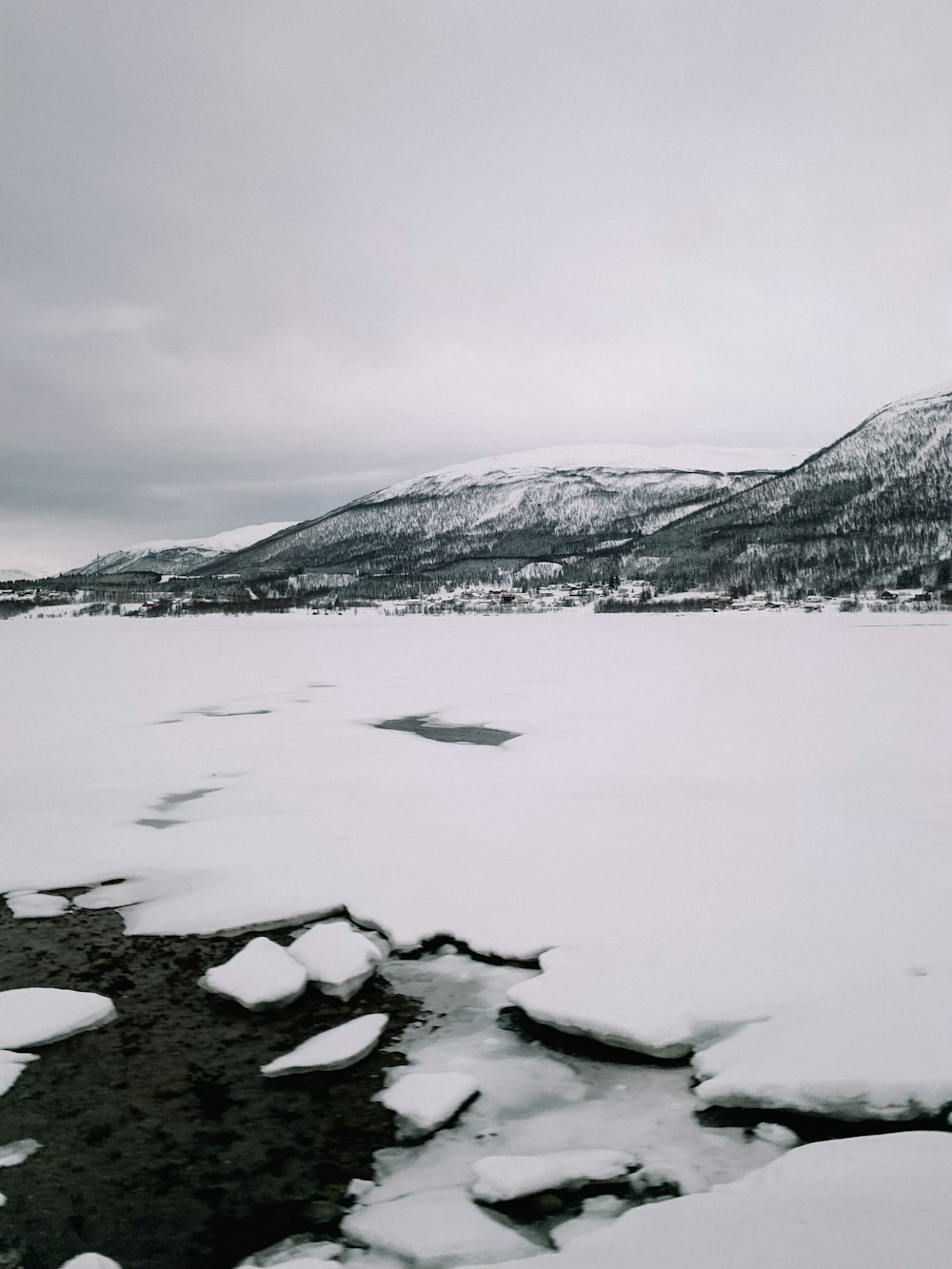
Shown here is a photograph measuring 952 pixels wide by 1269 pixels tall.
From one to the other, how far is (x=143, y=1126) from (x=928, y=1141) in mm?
3303

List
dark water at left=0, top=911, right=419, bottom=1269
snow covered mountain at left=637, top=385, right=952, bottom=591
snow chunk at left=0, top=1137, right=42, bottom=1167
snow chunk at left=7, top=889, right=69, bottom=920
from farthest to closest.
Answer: snow covered mountain at left=637, top=385, right=952, bottom=591 < snow chunk at left=7, top=889, right=69, bottom=920 < snow chunk at left=0, top=1137, right=42, bottom=1167 < dark water at left=0, top=911, right=419, bottom=1269

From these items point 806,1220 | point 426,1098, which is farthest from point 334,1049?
point 806,1220

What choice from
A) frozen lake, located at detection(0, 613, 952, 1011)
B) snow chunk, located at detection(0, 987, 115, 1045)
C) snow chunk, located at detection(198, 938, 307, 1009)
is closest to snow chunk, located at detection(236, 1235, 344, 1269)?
snow chunk, located at detection(198, 938, 307, 1009)

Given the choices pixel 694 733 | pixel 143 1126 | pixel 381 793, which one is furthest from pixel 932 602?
pixel 143 1126

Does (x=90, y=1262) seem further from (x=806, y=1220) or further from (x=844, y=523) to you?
(x=844, y=523)

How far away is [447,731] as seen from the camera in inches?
532

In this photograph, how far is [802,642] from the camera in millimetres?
34312

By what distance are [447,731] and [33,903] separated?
25.8ft

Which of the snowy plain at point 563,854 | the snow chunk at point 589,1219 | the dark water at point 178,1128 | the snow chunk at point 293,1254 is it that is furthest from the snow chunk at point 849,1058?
the snow chunk at point 293,1254

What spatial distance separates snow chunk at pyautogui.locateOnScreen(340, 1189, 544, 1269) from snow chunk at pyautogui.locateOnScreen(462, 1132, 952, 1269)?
204 mm

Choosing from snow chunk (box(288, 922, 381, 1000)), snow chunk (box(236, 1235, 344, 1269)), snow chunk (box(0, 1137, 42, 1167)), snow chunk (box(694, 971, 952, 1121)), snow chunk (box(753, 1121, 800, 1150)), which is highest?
snow chunk (box(0, 1137, 42, 1167))

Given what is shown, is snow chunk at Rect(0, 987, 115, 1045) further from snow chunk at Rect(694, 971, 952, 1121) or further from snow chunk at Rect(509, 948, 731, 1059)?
snow chunk at Rect(694, 971, 952, 1121)

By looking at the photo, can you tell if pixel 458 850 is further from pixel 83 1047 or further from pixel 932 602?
pixel 932 602

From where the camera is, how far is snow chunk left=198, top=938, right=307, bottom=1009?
475 centimetres
